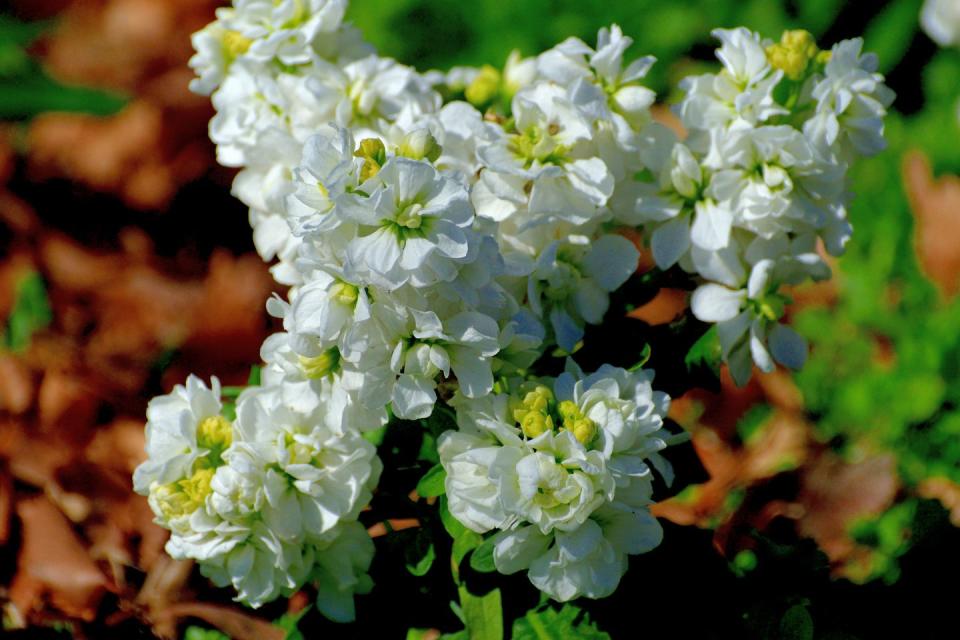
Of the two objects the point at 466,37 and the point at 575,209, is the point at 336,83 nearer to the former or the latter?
the point at 575,209

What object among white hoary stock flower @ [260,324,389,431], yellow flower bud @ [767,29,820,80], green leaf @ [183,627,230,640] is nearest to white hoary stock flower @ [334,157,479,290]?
white hoary stock flower @ [260,324,389,431]

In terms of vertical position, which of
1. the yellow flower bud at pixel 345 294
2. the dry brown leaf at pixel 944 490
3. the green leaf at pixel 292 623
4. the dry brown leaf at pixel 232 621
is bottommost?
the dry brown leaf at pixel 944 490

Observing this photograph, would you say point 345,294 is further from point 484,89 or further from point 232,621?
point 232,621

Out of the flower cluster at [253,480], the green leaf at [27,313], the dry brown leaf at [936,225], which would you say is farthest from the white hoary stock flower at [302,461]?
the dry brown leaf at [936,225]

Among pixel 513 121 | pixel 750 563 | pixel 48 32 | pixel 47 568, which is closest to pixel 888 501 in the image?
pixel 750 563

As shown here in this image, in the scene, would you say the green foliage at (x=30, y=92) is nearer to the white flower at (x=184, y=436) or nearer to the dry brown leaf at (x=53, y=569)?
the dry brown leaf at (x=53, y=569)
